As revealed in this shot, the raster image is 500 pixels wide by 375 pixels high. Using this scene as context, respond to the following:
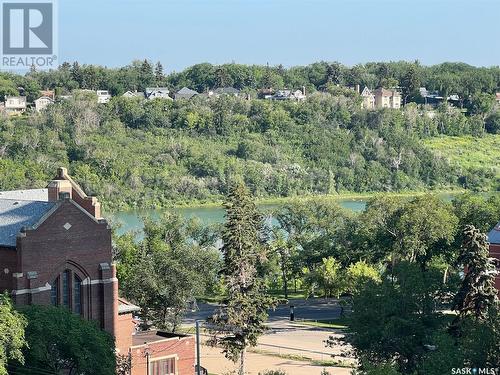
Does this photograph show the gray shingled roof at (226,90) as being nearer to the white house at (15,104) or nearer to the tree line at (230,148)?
the tree line at (230,148)

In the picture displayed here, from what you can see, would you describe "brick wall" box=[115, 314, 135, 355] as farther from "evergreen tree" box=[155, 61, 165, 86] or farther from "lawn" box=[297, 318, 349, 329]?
"evergreen tree" box=[155, 61, 165, 86]

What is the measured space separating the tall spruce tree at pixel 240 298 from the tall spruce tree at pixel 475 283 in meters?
10.0

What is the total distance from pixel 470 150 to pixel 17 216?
123156mm

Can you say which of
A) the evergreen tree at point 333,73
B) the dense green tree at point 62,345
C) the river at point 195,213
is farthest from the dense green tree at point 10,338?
the evergreen tree at point 333,73

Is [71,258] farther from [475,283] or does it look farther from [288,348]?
[288,348]

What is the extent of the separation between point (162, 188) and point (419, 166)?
38.0 meters

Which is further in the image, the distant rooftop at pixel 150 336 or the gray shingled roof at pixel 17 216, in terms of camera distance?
the distant rooftop at pixel 150 336

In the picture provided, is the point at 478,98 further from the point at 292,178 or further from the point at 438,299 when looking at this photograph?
the point at 438,299

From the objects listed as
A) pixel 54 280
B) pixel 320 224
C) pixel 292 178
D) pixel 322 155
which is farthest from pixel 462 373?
pixel 322 155

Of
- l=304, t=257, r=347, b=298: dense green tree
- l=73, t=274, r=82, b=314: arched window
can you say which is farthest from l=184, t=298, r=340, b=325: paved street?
l=73, t=274, r=82, b=314: arched window

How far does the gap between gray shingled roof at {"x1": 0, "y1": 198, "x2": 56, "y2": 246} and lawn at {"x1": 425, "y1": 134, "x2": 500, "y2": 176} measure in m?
113

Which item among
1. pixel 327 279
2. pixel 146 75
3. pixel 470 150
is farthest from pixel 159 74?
pixel 327 279

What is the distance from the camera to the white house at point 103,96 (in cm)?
15577

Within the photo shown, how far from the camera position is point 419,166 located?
146500mm
